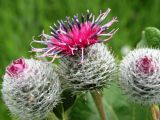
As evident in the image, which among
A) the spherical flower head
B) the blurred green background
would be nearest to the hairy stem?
the spherical flower head

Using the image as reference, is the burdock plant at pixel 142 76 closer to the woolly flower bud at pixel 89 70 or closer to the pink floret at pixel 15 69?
the woolly flower bud at pixel 89 70

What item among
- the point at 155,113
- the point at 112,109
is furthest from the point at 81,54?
the point at 112,109

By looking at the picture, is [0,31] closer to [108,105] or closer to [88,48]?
[108,105]

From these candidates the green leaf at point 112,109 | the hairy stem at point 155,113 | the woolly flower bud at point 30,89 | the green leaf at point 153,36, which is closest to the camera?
the woolly flower bud at point 30,89

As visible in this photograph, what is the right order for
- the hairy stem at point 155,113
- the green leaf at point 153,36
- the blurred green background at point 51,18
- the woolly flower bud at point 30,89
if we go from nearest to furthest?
1. the woolly flower bud at point 30,89
2. the hairy stem at point 155,113
3. the green leaf at point 153,36
4. the blurred green background at point 51,18

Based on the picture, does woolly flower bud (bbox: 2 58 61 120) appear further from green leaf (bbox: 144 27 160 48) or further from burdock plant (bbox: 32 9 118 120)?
green leaf (bbox: 144 27 160 48)

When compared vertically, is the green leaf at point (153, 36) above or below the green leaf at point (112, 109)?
above

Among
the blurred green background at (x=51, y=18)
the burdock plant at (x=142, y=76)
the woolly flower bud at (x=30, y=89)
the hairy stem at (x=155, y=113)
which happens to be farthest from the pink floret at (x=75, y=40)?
the blurred green background at (x=51, y=18)

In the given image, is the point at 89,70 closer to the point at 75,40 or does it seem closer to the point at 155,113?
the point at 75,40
